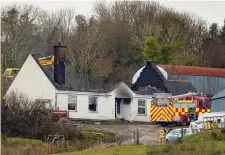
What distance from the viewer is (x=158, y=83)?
53375 millimetres

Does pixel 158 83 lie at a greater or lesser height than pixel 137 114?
greater

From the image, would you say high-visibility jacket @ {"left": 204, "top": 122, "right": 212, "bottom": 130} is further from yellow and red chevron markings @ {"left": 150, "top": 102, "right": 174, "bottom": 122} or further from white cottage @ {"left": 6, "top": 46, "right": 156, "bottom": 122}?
white cottage @ {"left": 6, "top": 46, "right": 156, "bottom": 122}

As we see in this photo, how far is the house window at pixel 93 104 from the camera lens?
1716 inches

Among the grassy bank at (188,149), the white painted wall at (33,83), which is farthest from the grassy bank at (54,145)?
the white painted wall at (33,83)

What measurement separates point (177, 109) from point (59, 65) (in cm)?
970

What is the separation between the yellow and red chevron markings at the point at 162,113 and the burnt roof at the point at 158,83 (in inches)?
270

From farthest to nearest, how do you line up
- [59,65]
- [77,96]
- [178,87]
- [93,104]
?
1. [178,87]
2. [59,65]
3. [93,104]
4. [77,96]

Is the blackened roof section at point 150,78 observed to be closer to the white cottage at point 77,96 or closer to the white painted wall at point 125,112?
the white cottage at point 77,96

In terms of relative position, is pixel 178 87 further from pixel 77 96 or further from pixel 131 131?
pixel 131 131

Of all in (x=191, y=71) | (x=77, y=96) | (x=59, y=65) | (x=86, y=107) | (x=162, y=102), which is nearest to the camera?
(x=77, y=96)

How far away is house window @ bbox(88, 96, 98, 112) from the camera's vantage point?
4359cm

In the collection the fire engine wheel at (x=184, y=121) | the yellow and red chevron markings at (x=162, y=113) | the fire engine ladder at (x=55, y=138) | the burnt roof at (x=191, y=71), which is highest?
the burnt roof at (x=191, y=71)

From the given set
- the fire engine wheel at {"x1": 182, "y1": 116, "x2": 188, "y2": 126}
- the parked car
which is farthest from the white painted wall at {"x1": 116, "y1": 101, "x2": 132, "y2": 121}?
the parked car

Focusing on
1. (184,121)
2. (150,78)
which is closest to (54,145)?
(184,121)
